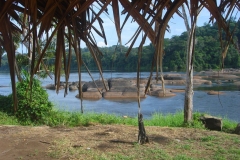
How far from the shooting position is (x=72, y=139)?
5.72 m

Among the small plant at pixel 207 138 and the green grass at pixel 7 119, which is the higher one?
the green grass at pixel 7 119

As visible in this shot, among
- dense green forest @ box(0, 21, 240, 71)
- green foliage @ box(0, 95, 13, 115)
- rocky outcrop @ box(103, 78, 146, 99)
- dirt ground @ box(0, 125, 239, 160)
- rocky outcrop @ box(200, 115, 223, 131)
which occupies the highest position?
dense green forest @ box(0, 21, 240, 71)

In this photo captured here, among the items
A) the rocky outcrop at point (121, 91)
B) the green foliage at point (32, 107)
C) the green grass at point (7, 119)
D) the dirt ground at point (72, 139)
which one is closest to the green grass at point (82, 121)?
the green grass at point (7, 119)

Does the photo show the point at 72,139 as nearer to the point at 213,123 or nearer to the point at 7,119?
the point at 7,119

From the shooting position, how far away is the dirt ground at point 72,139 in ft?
16.1

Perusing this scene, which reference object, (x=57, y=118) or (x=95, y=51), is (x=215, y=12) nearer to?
(x=95, y=51)

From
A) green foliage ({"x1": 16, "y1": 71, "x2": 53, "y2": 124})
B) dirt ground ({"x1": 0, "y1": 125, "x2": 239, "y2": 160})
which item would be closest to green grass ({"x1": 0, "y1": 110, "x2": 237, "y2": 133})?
green foliage ({"x1": 16, "y1": 71, "x2": 53, "y2": 124})

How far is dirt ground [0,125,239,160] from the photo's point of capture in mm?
4895

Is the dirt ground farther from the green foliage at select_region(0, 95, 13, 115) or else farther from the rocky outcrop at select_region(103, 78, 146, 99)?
the rocky outcrop at select_region(103, 78, 146, 99)

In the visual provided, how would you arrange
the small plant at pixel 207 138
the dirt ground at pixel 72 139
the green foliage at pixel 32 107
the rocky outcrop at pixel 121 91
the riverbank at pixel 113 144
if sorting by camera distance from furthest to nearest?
the rocky outcrop at pixel 121 91
the green foliage at pixel 32 107
the small plant at pixel 207 138
the dirt ground at pixel 72 139
the riverbank at pixel 113 144

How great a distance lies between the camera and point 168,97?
20797mm

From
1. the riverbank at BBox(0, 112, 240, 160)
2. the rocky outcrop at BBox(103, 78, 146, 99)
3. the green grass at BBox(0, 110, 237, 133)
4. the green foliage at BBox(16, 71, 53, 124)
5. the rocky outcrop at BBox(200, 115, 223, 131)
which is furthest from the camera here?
the rocky outcrop at BBox(103, 78, 146, 99)

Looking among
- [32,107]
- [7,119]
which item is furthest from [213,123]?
[7,119]

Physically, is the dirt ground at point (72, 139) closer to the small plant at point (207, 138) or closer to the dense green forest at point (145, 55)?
the small plant at point (207, 138)
